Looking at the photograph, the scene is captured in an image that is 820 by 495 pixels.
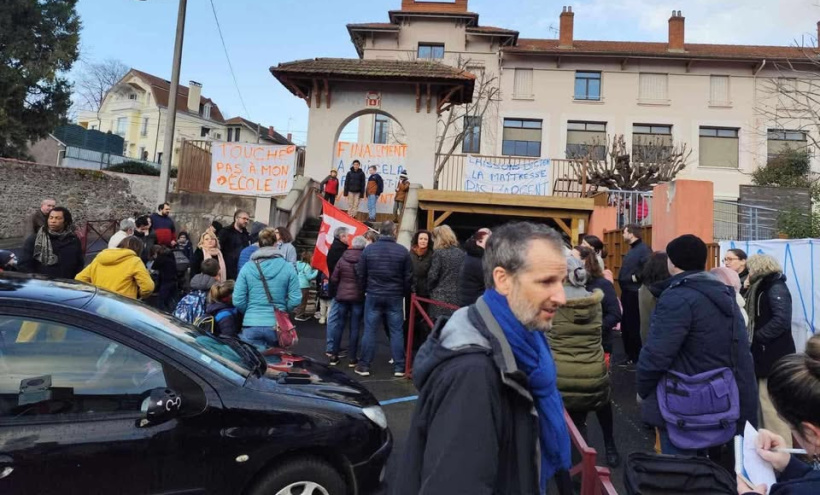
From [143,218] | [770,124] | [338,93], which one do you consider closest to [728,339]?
[143,218]

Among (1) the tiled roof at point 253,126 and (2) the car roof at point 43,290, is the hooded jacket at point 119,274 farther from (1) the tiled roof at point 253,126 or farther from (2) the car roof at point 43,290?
(1) the tiled roof at point 253,126

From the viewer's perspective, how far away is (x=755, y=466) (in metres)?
1.70

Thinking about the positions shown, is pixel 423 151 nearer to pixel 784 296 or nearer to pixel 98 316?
pixel 784 296

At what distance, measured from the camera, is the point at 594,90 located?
2848 centimetres

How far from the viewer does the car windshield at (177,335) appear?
280cm

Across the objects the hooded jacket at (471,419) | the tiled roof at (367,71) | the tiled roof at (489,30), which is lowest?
the hooded jacket at (471,419)

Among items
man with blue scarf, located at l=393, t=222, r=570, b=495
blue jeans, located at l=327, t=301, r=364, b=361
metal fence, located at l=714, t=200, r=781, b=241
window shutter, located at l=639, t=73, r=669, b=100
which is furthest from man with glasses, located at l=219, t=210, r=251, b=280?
window shutter, located at l=639, t=73, r=669, b=100

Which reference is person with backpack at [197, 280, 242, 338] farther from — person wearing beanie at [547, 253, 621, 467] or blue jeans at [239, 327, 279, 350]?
person wearing beanie at [547, 253, 621, 467]

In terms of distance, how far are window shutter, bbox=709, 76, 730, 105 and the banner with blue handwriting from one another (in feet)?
68.4

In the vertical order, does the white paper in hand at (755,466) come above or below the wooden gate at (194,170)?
below

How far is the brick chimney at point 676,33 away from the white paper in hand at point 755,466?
33342 millimetres

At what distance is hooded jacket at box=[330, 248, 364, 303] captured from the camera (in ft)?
21.1

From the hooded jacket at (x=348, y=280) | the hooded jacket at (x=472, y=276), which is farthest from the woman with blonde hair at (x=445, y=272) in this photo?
the hooded jacket at (x=348, y=280)

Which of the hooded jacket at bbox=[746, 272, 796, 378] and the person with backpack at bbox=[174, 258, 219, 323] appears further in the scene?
the person with backpack at bbox=[174, 258, 219, 323]
